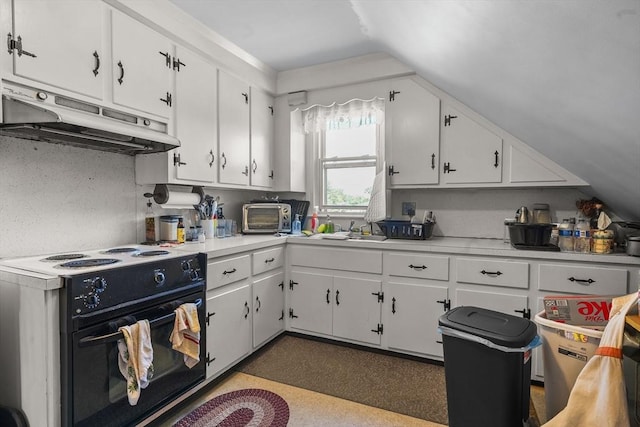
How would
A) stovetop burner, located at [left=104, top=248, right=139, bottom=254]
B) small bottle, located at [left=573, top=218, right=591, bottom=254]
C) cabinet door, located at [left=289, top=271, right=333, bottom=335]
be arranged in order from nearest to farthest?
stovetop burner, located at [left=104, top=248, right=139, bottom=254], small bottle, located at [left=573, top=218, right=591, bottom=254], cabinet door, located at [left=289, top=271, right=333, bottom=335]

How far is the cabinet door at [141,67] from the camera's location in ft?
6.39

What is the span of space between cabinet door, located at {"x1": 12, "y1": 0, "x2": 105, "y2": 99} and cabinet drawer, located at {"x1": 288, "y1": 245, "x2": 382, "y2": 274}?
6.04 ft

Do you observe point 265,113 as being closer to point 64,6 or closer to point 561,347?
point 64,6

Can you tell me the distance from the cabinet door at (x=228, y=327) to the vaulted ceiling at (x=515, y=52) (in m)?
1.98

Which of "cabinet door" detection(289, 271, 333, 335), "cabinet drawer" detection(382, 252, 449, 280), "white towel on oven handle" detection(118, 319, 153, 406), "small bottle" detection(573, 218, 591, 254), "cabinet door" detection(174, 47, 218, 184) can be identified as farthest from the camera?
"cabinet door" detection(289, 271, 333, 335)

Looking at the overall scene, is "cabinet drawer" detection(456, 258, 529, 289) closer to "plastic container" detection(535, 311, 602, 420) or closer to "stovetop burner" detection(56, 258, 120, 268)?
"plastic container" detection(535, 311, 602, 420)

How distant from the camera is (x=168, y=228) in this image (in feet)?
8.07

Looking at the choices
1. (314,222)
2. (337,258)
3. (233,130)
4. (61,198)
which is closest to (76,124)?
(61,198)

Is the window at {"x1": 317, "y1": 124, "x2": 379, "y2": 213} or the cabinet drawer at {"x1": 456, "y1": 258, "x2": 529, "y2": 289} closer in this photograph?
the cabinet drawer at {"x1": 456, "y1": 258, "x2": 529, "y2": 289}

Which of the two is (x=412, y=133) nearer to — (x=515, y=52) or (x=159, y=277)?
(x=515, y=52)

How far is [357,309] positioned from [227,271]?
→ 112cm

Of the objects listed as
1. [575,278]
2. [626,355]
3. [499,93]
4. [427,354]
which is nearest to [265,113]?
[499,93]

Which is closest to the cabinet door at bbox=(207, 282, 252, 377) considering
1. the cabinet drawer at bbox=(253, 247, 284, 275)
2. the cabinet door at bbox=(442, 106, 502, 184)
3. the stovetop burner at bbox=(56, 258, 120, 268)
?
the cabinet drawer at bbox=(253, 247, 284, 275)

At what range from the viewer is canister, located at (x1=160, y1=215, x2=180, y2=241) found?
246cm
